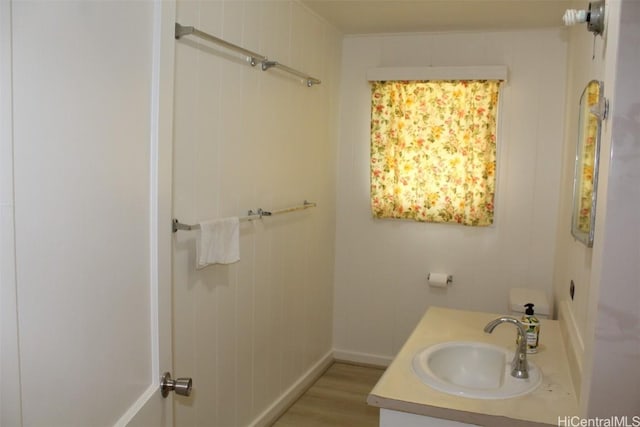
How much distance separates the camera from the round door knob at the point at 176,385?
4.70 ft

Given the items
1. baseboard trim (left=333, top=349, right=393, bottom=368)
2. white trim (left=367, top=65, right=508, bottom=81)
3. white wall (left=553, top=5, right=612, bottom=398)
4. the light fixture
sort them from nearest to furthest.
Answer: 1. the light fixture
2. white wall (left=553, top=5, right=612, bottom=398)
3. white trim (left=367, top=65, right=508, bottom=81)
4. baseboard trim (left=333, top=349, right=393, bottom=368)

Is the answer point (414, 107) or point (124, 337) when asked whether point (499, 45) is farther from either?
point (124, 337)

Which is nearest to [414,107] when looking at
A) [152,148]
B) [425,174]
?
[425,174]

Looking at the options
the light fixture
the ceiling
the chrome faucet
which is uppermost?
the ceiling

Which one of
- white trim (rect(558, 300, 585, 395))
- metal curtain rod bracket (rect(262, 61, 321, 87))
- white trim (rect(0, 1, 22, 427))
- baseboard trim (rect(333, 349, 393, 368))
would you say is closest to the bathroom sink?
white trim (rect(558, 300, 585, 395))

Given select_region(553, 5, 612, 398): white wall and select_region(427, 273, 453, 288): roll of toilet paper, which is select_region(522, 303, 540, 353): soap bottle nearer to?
select_region(553, 5, 612, 398): white wall

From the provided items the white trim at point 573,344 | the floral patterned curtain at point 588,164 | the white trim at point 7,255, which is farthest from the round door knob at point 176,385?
the floral patterned curtain at point 588,164

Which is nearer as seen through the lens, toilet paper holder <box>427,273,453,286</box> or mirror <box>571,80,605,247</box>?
mirror <box>571,80,605,247</box>

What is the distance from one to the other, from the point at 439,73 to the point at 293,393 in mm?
2244

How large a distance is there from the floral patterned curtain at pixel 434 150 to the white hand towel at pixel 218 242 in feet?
5.73

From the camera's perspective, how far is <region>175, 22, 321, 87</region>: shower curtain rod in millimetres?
2180

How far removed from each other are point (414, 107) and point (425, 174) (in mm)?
456

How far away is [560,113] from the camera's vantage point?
3748mm

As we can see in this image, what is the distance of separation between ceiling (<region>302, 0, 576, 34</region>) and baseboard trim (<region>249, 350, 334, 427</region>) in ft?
7.51
